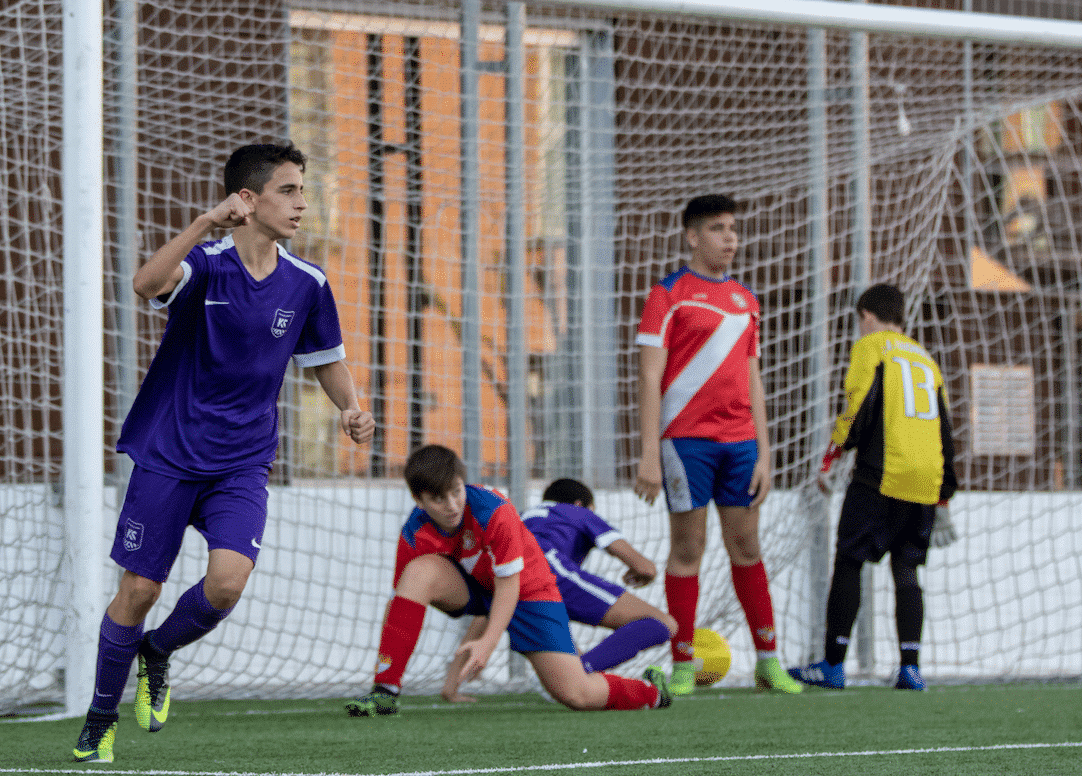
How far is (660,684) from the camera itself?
385cm

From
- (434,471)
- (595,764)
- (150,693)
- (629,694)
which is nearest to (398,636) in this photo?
(434,471)

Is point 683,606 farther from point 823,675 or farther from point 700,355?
point 700,355

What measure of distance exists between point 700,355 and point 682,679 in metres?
1.00

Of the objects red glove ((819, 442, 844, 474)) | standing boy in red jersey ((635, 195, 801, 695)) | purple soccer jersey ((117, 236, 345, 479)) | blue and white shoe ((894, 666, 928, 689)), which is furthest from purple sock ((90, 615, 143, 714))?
blue and white shoe ((894, 666, 928, 689))

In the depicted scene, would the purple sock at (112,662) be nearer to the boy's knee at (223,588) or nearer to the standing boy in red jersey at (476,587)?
the boy's knee at (223,588)

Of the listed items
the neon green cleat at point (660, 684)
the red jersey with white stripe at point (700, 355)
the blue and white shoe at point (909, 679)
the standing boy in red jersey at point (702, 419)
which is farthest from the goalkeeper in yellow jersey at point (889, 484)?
the neon green cleat at point (660, 684)

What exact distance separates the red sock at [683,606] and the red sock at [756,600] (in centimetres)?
18

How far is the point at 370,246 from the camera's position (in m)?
5.30

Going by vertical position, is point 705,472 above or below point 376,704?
above

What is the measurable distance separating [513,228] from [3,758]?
9.89ft

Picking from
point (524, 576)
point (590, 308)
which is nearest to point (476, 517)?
point (524, 576)

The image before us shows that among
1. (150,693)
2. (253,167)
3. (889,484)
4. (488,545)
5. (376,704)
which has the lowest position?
(376,704)

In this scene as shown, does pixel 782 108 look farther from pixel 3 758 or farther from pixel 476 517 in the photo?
pixel 3 758

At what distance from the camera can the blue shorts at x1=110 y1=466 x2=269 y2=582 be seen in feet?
8.96
